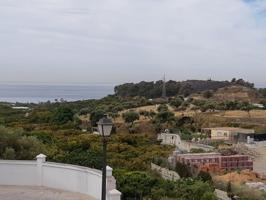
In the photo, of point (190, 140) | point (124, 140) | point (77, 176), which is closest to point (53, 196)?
point (77, 176)

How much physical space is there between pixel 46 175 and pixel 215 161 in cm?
2655

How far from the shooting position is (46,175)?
11.1m

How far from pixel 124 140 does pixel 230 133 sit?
65.5 feet

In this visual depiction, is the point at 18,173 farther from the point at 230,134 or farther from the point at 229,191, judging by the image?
the point at 230,134

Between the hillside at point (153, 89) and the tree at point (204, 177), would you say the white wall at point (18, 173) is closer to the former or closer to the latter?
the tree at point (204, 177)

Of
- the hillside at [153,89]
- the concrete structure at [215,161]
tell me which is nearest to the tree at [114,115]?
the concrete structure at [215,161]

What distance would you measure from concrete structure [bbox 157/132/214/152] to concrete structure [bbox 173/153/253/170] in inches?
261

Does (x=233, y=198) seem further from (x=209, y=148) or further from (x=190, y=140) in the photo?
(x=190, y=140)

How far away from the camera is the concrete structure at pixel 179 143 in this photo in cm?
4617

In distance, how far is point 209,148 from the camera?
45250mm

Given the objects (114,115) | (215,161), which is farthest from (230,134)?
(215,161)

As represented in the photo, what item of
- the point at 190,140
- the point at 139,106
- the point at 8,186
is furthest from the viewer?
the point at 139,106

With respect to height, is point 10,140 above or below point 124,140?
above

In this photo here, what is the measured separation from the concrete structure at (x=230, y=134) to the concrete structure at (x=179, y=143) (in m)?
7.07
